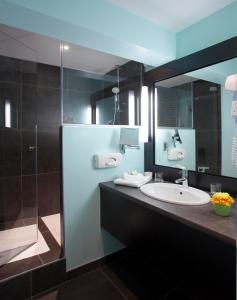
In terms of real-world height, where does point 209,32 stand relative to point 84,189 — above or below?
above

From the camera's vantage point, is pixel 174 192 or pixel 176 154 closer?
pixel 174 192

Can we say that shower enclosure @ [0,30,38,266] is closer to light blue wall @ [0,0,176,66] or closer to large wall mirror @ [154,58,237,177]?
light blue wall @ [0,0,176,66]

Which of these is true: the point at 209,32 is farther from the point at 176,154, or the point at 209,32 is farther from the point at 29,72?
the point at 29,72

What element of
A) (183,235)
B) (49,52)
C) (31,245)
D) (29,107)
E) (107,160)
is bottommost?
(31,245)

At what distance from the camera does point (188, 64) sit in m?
1.66

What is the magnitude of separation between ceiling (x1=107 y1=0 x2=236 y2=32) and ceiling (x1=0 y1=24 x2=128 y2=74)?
0.56 m

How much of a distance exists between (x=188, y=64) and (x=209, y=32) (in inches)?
13.3

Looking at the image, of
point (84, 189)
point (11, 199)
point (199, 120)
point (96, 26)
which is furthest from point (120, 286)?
point (96, 26)

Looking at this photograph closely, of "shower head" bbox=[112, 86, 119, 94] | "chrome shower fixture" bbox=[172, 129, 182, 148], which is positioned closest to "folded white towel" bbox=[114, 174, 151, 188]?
"chrome shower fixture" bbox=[172, 129, 182, 148]

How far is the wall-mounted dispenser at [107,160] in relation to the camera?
1768 mm

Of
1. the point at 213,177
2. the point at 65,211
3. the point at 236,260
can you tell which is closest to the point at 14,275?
the point at 65,211

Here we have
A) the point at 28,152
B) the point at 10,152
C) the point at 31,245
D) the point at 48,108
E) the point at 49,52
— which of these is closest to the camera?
the point at 31,245

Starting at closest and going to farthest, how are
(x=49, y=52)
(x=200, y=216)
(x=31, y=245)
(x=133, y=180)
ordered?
(x=200, y=216), (x=133, y=180), (x=31, y=245), (x=49, y=52)

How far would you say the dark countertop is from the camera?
884mm
